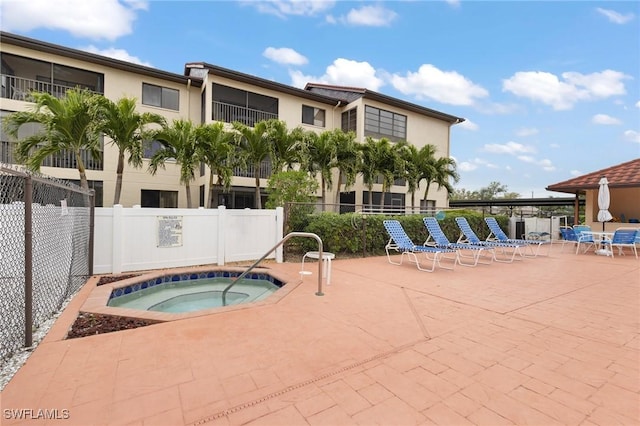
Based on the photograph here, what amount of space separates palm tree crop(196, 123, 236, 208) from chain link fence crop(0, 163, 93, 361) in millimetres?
5493

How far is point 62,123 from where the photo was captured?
31.0ft

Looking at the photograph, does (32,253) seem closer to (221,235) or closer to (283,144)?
(221,235)

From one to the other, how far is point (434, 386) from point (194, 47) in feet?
64.5

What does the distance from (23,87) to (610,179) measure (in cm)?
2704

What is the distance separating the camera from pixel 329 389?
8.89 feet

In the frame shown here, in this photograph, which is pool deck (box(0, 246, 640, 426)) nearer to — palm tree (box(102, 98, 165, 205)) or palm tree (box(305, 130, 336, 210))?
palm tree (box(102, 98, 165, 205))

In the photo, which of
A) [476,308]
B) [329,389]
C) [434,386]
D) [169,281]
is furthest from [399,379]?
[169,281]

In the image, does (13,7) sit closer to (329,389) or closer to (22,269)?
(22,269)

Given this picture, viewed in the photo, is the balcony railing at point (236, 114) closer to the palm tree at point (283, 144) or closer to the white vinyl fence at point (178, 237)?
the palm tree at point (283, 144)

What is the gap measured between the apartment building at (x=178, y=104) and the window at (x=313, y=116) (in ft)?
0.20

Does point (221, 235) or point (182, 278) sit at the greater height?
point (221, 235)

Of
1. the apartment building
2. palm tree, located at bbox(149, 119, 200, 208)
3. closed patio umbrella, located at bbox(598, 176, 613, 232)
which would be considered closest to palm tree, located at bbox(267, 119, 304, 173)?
the apartment building

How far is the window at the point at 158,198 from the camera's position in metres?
16.3

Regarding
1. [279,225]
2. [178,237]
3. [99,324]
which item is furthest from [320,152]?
[99,324]
